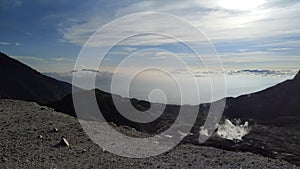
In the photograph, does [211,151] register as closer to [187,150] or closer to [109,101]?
[187,150]

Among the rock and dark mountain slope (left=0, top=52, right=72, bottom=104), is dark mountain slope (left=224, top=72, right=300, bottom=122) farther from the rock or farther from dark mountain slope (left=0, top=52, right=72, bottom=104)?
the rock

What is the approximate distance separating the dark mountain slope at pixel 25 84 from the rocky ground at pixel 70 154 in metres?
131

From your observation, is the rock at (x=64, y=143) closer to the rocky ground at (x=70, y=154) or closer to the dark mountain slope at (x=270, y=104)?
the rocky ground at (x=70, y=154)

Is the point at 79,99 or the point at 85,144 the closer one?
the point at 85,144

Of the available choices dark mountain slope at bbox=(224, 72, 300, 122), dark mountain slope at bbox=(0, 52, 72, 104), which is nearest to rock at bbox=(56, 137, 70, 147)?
dark mountain slope at bbox=(224, 72, 300, 122)

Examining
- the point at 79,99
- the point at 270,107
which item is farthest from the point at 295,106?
the point at 79,99

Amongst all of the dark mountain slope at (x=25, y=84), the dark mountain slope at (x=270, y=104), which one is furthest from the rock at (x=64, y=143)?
the dark mountain slope at (x=25, y=84)

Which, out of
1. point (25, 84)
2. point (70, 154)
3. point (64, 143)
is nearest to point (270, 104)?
point (25, 84)

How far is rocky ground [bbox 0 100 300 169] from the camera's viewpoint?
1712cm

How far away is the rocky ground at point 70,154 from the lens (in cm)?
1712

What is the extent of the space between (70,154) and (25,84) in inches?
6219

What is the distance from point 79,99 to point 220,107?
333 feet

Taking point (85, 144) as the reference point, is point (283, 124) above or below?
below

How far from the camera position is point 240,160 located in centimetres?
1991
